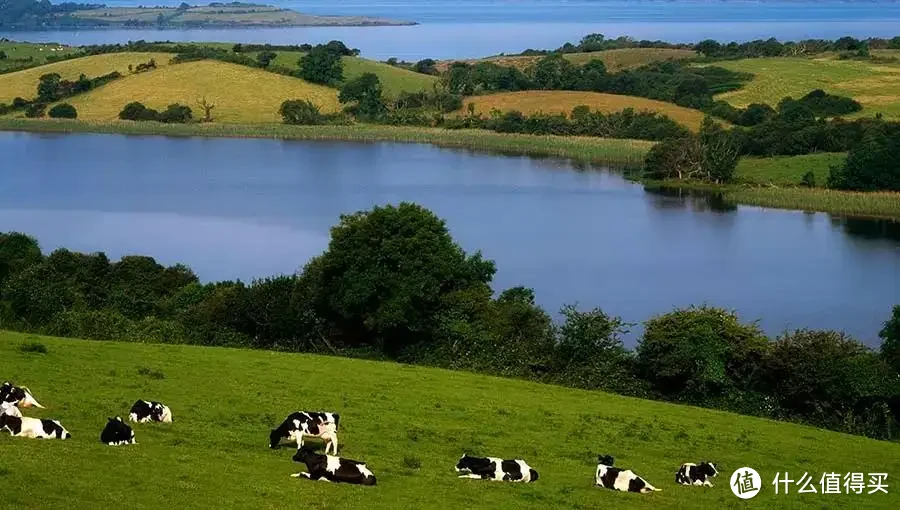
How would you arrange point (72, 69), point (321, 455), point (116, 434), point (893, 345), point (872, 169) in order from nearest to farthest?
point (321, 455) < point (116, 434) < point (893, 345) < point (872, 169) < point (72, 69)

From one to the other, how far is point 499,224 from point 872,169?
15885 mm

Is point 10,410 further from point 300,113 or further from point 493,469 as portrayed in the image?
point 300,113

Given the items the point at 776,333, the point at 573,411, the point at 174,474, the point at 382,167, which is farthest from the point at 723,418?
the point at 382,167

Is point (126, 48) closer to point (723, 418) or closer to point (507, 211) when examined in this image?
point (507, 211)

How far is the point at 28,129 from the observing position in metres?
76.2

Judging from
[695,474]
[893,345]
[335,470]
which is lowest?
[893,345]

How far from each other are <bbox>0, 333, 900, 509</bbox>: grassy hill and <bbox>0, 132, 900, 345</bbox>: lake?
13.2 m

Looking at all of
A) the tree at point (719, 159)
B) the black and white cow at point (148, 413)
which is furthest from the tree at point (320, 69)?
the black and white cow at point (148, 413)

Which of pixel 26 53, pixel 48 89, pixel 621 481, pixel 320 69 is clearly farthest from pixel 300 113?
pixel 621 481

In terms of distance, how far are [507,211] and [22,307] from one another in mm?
25755

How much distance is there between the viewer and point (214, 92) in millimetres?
81688

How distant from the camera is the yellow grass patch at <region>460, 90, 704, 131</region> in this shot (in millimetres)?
76312

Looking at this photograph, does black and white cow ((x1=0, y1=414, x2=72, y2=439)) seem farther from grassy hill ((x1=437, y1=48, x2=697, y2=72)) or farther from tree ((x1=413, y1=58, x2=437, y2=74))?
grassy hill ((x1=437, y1=48, x2=697, y2=72))

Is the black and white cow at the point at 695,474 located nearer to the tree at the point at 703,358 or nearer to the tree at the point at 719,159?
the tree at the point at 703,358
